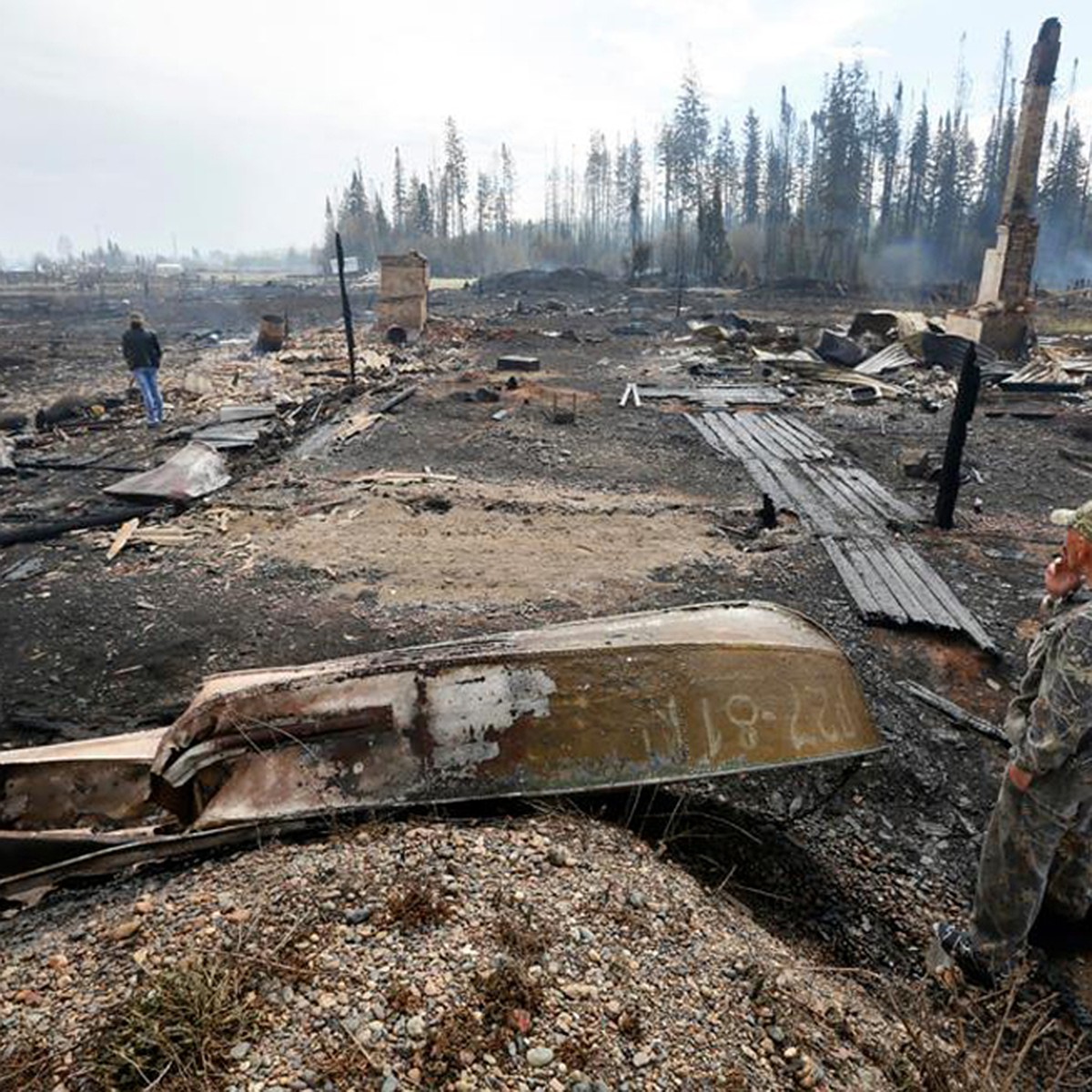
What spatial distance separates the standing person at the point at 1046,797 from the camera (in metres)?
2.79

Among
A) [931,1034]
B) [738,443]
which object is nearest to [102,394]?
[738,443]

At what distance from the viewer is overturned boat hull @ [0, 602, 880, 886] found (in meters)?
3.30

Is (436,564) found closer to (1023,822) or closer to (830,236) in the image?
(1023,822)

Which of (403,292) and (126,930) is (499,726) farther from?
(403,292)

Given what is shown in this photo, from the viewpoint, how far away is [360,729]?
3.37 m

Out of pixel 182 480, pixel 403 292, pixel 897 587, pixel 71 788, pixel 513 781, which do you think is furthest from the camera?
pixel 403 292

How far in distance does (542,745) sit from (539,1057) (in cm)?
139

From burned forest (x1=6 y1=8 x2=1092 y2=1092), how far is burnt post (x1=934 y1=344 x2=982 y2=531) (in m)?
0.05

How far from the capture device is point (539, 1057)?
6.78 ft

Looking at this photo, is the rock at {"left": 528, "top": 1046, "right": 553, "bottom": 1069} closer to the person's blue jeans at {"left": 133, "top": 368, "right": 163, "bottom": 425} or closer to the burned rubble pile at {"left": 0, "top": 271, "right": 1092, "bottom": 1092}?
the burned rubble pile at {"left": 0, "top": 271, "right": 1092, "bottom": 1092}

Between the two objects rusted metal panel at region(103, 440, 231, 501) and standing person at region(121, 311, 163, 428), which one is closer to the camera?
rusted metal panel at region(103, 440, 231, 501)

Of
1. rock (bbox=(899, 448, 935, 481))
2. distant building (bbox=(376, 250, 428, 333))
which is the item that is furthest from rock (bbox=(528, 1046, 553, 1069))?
distant building (bbox=(376, 250, 428, 333))

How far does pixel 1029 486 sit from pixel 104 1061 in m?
11.0

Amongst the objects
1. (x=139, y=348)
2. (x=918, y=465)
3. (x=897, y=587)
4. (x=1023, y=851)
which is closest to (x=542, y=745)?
(x=1023, y=851)
